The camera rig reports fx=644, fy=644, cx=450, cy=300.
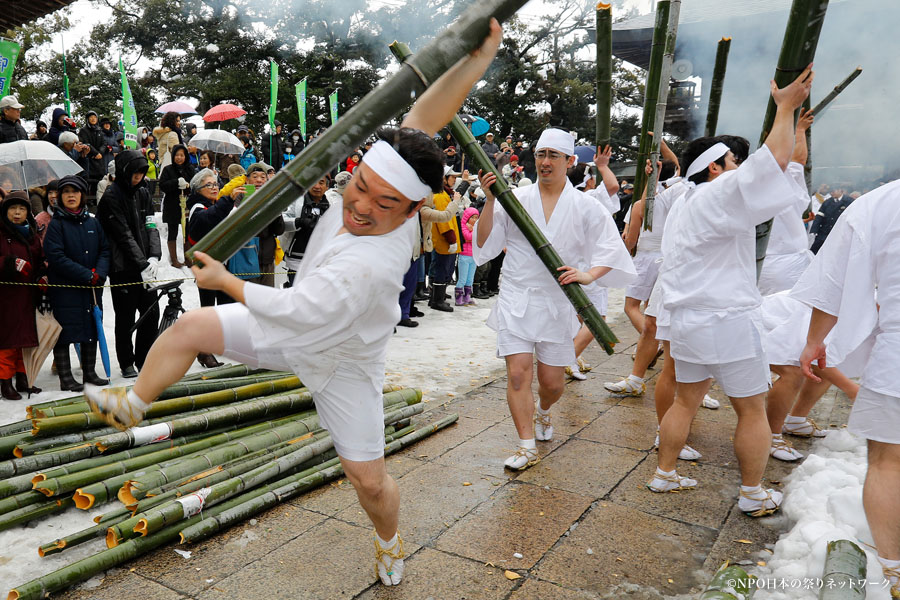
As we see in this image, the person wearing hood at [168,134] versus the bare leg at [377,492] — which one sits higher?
the person wearing hood at [168,134]

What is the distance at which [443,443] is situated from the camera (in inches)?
186

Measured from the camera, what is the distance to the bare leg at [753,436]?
3.59 m

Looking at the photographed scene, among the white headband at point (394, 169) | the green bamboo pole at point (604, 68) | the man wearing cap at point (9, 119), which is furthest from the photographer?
the man wearing cap at point (9, 119)

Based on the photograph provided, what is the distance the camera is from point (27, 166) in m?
5.97

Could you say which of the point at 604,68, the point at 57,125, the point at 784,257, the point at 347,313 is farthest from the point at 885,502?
the point at 57,125

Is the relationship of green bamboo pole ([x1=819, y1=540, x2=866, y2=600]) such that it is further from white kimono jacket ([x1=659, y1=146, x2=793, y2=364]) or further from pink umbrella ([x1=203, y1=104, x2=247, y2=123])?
pink umbrella ([x1=203, y1=104, x2=247, y2=123])

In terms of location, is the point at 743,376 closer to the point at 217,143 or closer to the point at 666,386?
the point at 666,386

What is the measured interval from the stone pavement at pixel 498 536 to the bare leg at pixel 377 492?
32 centimetres

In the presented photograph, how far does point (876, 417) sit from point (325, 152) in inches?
100.0

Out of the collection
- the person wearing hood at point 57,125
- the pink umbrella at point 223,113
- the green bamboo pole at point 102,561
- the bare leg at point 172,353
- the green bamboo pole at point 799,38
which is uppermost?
the pink umbrella at point 223,113

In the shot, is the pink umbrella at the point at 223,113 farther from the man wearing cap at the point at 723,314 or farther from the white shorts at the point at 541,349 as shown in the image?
the man wearing cap at the point at 723,314

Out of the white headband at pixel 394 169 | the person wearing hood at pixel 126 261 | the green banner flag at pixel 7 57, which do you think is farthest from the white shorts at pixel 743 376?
the green banner flag at pixel 7 57

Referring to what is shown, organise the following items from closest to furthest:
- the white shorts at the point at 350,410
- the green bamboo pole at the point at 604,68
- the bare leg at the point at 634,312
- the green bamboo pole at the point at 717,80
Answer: the white shorts at the point at 350,410 → the green bamboo pole at the point at 604,68 → the green bamboo pole at the point at 717,80 → the bare leg at the point at 634,312

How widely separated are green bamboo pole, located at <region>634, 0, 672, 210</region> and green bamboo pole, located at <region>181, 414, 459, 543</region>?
8.90 feet
